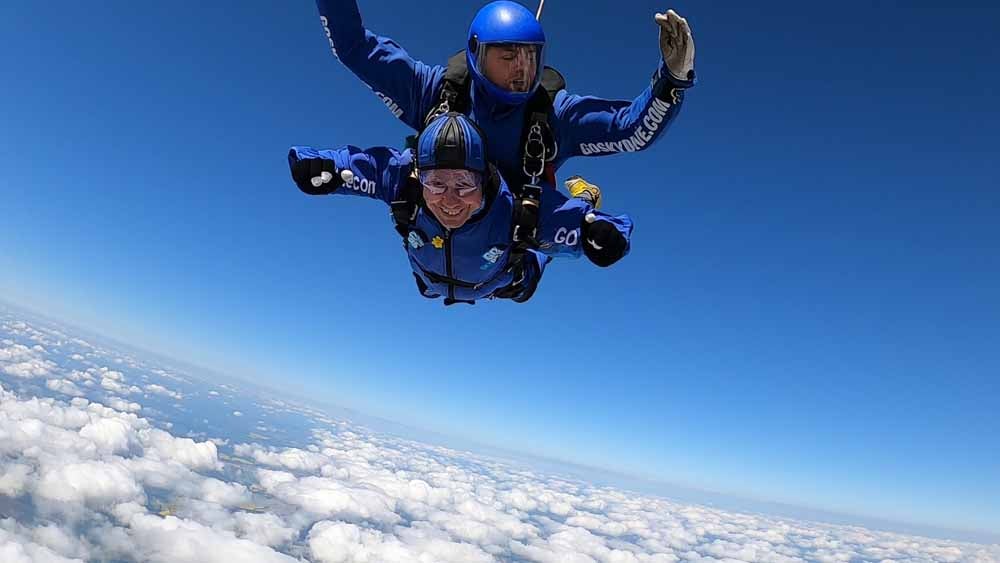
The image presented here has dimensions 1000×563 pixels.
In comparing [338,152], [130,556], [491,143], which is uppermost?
[491,143]

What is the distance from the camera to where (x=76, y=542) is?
103562 millimetres

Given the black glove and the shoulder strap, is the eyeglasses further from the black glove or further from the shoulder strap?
the black glove

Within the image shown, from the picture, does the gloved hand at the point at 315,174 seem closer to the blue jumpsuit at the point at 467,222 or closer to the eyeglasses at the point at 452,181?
the blue jumpsuit at the point at 467,222

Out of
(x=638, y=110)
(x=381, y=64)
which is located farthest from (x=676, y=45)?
(x=381, y=64)

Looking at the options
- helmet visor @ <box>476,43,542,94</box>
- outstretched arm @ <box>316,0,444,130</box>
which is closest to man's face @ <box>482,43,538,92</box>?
helmet visor @ <box>476,43,542,94</box>

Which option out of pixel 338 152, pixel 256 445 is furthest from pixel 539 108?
pixel 256 445

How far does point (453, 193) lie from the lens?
2.50 meters

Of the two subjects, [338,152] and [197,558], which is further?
[197,558]

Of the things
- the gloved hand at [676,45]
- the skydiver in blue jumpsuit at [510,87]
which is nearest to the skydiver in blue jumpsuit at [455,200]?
the skydiver in blue jumpsuit at [510,87]

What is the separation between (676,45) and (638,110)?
0.43 meters

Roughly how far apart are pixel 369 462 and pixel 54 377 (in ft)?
374

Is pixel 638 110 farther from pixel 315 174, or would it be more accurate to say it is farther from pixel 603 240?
pixel 315 174

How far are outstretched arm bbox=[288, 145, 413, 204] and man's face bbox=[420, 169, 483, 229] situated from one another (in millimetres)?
274

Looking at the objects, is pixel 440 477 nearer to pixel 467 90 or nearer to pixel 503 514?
pixel 503 514
